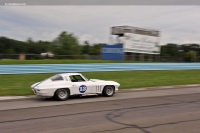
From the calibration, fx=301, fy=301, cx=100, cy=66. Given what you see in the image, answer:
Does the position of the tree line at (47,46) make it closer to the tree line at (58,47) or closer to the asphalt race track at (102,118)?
the tree line at (58,47)

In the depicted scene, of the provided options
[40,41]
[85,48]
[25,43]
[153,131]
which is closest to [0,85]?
[153,131]

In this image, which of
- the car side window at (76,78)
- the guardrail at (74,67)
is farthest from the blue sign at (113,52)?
the car side window at (76,78)

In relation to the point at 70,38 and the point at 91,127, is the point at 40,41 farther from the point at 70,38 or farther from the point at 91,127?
the point at 91,127

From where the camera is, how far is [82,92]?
12273 millimetres

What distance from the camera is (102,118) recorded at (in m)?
7.89

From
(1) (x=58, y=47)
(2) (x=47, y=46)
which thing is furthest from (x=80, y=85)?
(2) (x=47, y=46)

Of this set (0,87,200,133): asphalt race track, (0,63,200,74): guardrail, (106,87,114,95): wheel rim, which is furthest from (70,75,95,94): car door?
(0,63,200,74): guardrail

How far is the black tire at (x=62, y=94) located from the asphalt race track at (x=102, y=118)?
52.7 inches

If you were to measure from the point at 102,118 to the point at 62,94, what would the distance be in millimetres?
4293

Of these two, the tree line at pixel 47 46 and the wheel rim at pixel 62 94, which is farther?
the tree line at pixel 47 46

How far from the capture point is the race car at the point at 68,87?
38.1ft

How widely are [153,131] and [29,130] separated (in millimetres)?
2652

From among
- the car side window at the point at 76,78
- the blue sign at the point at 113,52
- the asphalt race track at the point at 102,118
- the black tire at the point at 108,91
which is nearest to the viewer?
the asphalt race track at the point at 102,118

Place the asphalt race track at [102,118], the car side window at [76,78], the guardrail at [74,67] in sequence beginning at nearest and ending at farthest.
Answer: the asphalt race track at [102,118] < the car side window at [76,78] < the guardrail at [74,67]
